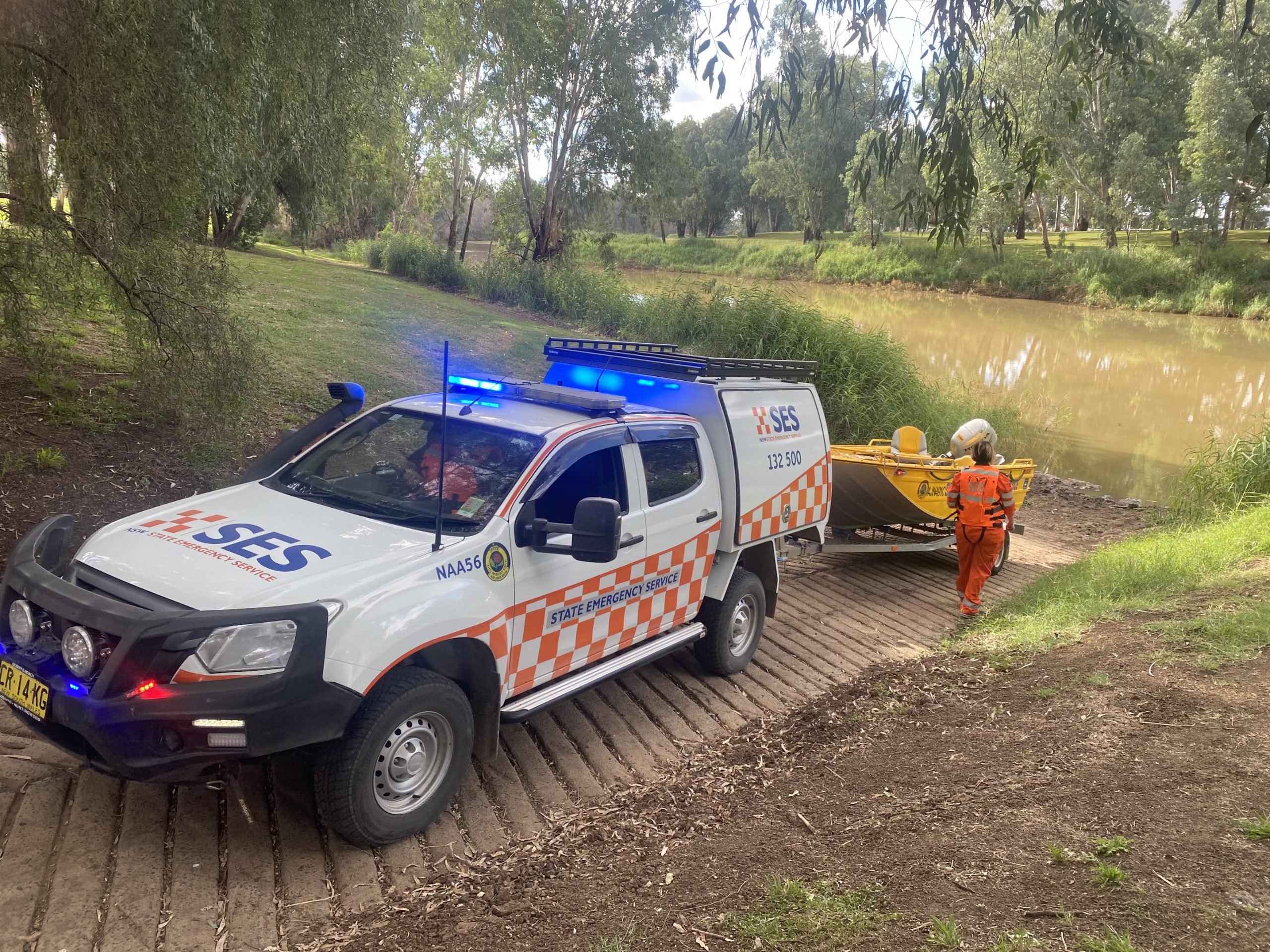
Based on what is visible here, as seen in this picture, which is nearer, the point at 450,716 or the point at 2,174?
the point at 450,716

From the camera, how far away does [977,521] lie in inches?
325

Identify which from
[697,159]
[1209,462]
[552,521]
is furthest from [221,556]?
[697,159]

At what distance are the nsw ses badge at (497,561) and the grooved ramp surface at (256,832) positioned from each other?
116cm

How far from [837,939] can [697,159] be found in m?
63.3

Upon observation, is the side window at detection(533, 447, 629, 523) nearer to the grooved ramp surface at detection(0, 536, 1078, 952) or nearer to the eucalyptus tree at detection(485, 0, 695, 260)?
the grooved ramp surface at detection(0, 536, 1078, 952)

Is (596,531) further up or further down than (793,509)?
further up

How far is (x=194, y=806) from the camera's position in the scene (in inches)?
Result: 155

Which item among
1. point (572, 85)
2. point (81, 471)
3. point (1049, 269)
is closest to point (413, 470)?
point (81, 471)

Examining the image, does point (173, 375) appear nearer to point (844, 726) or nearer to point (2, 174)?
point (2, 174)

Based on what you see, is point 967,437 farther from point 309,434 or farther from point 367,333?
point 367,333

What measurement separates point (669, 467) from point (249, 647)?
282 cm

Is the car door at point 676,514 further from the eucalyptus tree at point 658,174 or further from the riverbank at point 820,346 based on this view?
the eucalyptus tree at point 658,174

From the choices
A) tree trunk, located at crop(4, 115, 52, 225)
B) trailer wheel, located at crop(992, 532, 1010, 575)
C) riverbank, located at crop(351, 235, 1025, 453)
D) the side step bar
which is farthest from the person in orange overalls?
tree trunk, located at crop(4, 115, 52, 225)

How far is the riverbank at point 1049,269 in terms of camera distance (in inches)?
1534
